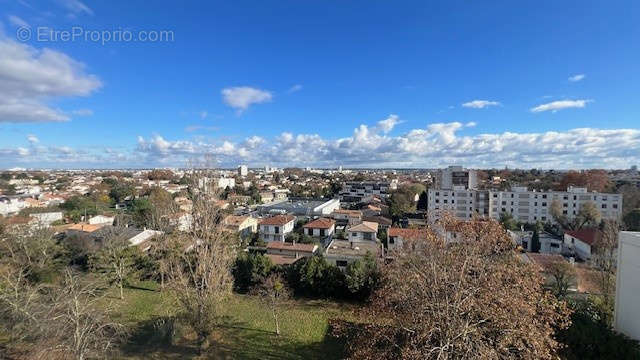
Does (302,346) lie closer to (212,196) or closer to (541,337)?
(212,196)

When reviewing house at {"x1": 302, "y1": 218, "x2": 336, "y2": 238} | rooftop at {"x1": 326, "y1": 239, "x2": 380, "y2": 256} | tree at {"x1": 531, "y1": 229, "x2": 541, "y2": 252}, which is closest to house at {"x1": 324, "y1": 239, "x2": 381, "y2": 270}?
rooftop at {"x1": 326, "y1": 239, "x2": 380, "y2": 256}

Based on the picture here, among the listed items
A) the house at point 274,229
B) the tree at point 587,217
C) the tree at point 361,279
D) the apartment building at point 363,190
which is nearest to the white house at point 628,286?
the tree at point 361,279

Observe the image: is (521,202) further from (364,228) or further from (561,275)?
(561,275)

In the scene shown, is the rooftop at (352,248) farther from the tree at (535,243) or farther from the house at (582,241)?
the house at (582,241)

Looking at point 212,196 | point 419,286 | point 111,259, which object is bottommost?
point 111,259

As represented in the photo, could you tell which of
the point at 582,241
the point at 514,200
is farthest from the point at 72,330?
the point at 514,200

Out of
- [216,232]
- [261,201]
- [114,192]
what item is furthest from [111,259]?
[114,192]
